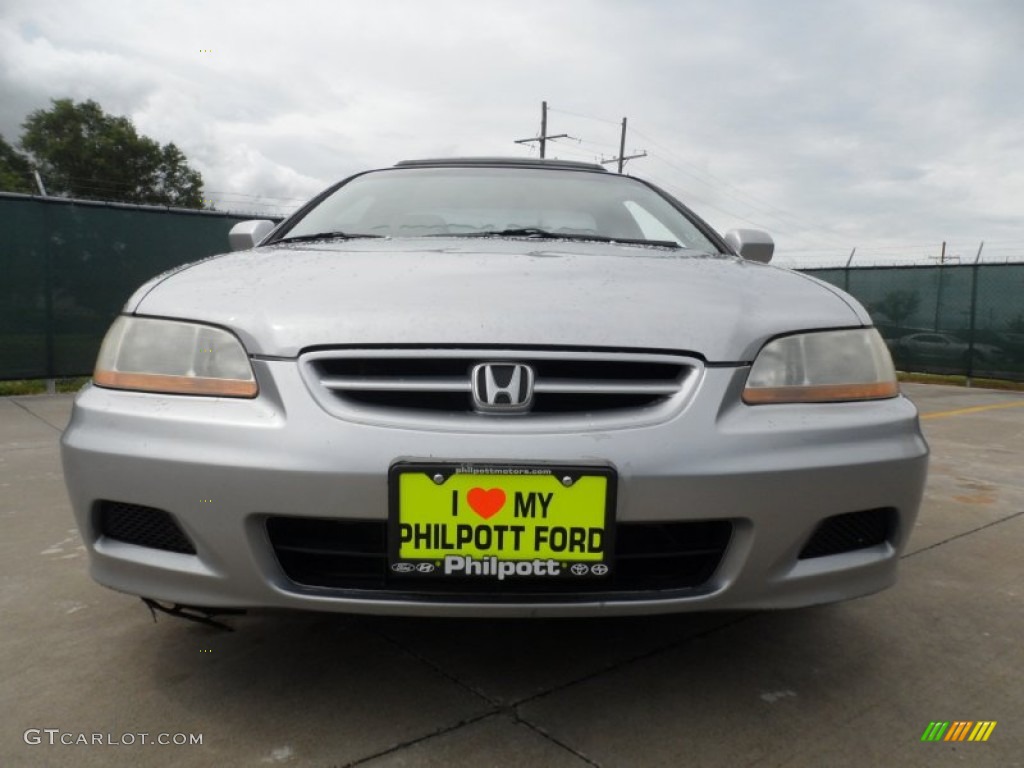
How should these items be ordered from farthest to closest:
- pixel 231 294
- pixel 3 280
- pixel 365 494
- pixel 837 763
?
pixel 3 280 → pixel 231 294 → pixel 837 763 → pixel 365 494

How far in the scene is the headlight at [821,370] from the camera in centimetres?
142

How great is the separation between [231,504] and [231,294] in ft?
1.48

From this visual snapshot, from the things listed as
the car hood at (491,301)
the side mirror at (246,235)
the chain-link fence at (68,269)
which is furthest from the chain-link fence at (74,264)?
the car hood at (491,301)

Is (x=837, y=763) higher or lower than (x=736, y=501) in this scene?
lower

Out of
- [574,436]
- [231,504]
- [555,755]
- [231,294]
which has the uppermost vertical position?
[231,294]

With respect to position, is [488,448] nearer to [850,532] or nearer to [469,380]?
[469,380]

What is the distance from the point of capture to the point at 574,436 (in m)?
1.27

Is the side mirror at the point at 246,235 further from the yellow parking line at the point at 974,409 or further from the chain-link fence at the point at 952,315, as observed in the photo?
the chain-link fence at the point at 952,315

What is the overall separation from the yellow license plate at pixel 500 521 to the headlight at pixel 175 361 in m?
0.38

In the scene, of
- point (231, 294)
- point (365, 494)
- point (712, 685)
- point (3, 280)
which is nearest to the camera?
point (365, 494)

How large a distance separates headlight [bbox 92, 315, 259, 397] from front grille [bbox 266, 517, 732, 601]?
0.28 meters

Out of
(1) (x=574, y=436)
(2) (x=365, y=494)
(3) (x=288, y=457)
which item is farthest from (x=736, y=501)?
(3) (x=288, y=457)

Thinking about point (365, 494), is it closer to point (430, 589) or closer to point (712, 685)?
point (430, 589)

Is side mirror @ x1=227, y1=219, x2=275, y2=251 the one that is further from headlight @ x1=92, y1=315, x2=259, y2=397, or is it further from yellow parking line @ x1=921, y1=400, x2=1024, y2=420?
yellow parking line @ x1=921, y1=400, x2=1024, y2=420
